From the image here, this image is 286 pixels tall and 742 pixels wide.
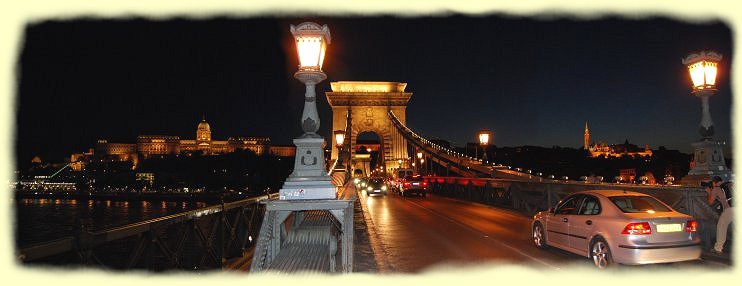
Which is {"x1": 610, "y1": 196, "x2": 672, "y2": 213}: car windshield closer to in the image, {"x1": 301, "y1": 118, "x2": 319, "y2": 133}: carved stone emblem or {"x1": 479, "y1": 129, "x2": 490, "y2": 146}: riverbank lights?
{"x1": 301, "y1": 118, "x2": 319, "y2": 133}: carved stone emblem

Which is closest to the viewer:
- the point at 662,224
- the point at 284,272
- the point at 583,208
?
the point at 284,272

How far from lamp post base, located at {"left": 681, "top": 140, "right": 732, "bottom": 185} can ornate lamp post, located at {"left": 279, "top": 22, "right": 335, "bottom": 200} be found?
997cm

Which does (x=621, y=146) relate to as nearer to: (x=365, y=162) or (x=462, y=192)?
(x=365, y=162)

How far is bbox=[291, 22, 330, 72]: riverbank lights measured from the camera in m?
6.84

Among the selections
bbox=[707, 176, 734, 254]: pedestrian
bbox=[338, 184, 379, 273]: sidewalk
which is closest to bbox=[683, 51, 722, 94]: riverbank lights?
bbox=[707, 176, 734, 254]: pedestrian

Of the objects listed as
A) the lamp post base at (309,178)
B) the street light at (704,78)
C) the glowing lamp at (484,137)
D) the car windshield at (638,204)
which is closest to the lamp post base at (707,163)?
the street light at (704,78)

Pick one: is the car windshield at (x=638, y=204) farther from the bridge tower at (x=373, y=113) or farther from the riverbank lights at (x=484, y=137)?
the bridge tower at (x=373, y=113)

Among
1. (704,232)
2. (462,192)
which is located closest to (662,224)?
(704,232)

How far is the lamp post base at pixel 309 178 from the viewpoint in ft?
20.9

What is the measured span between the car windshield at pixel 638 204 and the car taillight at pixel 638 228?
1.68 feet

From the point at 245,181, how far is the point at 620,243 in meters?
129

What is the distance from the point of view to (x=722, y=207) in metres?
10.4

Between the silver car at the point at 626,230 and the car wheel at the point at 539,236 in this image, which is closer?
the silver car at the point at 626,230

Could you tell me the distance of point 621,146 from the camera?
17888 cm
